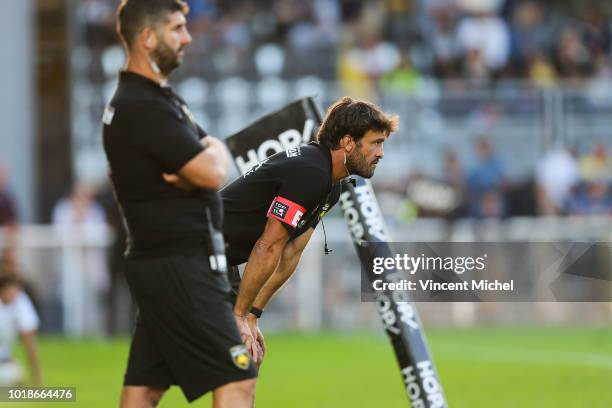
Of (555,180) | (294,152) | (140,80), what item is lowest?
(140,80)

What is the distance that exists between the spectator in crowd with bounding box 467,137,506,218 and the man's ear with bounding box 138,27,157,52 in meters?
16.1

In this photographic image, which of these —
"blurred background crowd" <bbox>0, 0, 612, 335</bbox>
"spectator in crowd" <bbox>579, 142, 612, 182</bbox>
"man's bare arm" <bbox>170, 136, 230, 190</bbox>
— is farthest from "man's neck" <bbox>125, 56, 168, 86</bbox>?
"spectator in crowd" <bbox>579, 142, 612, 182</bbox>

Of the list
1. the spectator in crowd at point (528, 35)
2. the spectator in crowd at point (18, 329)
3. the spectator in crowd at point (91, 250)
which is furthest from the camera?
the spectator in crowd at point (528, 35)

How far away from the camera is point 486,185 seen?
22797mm

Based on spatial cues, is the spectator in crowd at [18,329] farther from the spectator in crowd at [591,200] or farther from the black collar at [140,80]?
the spectator in crowd at [591,200]

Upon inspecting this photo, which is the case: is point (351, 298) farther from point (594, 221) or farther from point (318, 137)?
point (318, 137)

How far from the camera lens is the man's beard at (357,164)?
8078 mm

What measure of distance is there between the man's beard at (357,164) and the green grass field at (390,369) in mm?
5304

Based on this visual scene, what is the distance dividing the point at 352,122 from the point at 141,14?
1612 millimetres

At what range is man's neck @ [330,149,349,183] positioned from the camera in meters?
8.10

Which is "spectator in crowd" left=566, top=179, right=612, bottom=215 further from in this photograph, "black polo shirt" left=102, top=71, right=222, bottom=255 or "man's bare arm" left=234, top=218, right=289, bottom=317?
"black polo shirt" left=102, top=71, right=222, bottom=255

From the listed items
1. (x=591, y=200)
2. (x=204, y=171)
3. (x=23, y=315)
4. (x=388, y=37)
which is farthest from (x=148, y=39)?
(x=388, y=37)

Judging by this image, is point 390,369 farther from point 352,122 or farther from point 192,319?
point 192,319

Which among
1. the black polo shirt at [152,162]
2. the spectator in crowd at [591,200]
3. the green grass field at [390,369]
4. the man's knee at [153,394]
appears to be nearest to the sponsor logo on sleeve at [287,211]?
the black polo shirt at [152,162]
